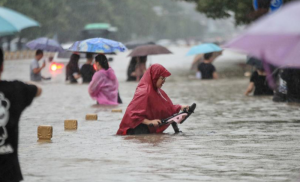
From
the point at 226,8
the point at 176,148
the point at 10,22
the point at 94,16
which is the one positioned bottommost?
the point at 176,148

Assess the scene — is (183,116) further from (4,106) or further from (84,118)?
(4,106)

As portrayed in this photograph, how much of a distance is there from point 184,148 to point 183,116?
1.37 meters

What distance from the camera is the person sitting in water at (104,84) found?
18.0 metres

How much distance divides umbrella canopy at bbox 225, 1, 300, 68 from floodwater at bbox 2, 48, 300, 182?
269 centimetres

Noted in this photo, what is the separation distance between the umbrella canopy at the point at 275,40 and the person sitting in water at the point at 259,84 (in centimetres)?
1533

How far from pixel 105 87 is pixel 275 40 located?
13.5m

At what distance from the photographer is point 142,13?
133625 mm

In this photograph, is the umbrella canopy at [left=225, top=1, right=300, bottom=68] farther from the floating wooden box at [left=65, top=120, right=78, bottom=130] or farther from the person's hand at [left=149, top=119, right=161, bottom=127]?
the floating wooden box at [left=65, top=120, right=78, bottom=130]

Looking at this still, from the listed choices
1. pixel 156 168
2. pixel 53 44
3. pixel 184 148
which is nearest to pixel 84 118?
pixel 184 148

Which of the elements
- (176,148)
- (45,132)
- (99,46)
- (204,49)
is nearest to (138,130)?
(45,132)

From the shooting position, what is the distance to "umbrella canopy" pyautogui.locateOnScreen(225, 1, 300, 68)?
5.41 meters

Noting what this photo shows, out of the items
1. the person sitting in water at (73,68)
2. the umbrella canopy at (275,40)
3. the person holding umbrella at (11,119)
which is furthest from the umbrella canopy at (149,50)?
the umbrella canopy at (275,40)

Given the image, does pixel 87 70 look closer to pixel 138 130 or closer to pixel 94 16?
pixel 138 130

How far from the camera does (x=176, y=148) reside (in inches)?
420
